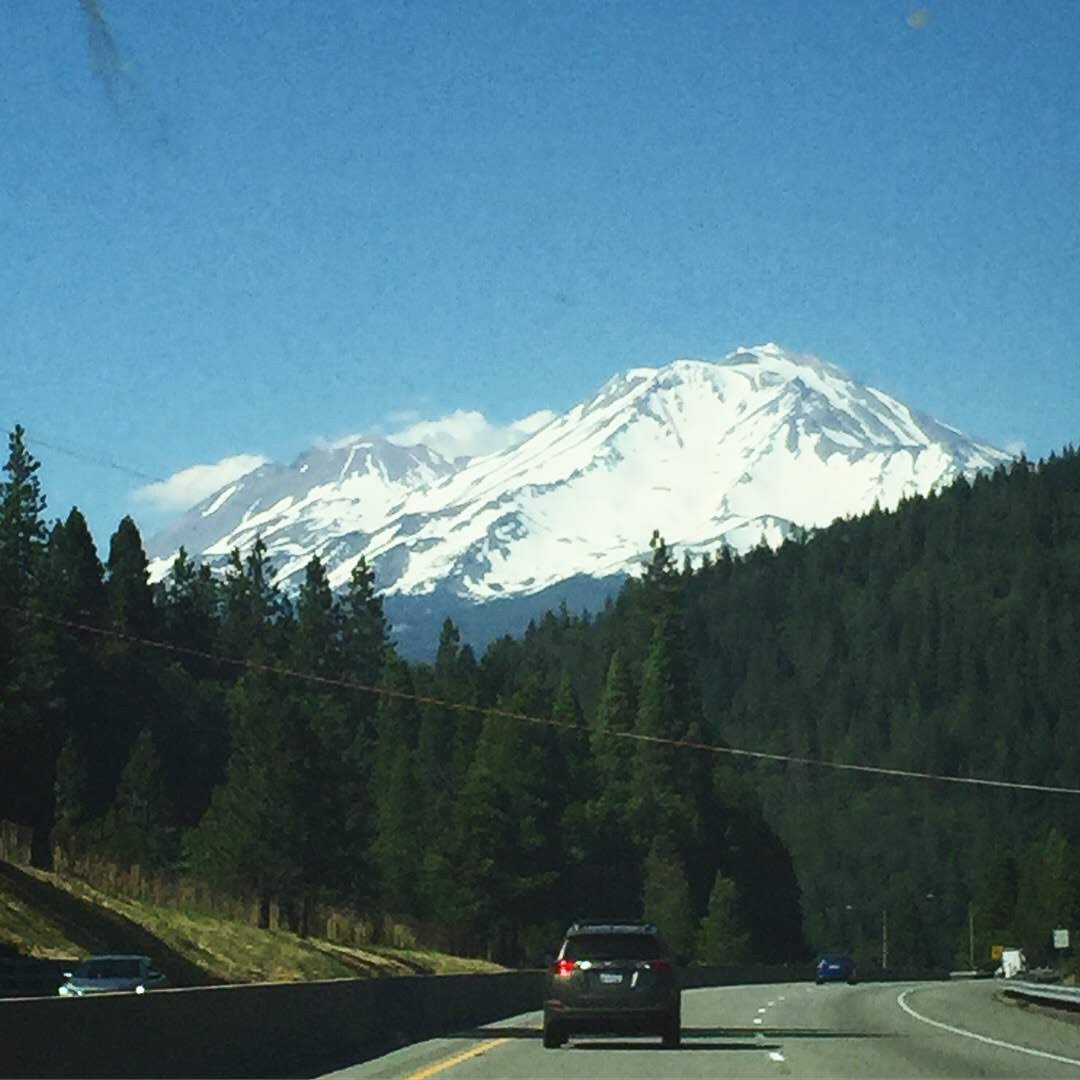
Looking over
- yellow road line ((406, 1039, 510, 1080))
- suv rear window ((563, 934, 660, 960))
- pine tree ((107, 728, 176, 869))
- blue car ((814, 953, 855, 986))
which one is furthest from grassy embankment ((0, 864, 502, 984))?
pine tree ((107, 728, 176, 869))

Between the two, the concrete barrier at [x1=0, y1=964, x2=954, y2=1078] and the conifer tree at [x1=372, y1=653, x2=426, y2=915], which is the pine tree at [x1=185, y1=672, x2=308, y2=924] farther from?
the concrete barrier at [x1=0, y1=964, x2=954, y2=1078]

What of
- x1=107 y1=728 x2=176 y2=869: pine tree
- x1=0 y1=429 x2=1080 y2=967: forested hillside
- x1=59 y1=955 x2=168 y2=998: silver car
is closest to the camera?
x1=59 y1=955 x2=168 y2=998: silver car

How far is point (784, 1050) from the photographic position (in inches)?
1179

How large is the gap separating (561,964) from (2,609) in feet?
157

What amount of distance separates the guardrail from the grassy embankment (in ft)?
62.6

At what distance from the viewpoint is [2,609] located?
253ft

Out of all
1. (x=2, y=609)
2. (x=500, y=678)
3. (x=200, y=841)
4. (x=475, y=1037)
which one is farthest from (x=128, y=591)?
(x=475, y=1037)

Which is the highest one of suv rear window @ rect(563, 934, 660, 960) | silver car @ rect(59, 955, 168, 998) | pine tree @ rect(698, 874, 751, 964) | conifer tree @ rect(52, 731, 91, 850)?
conifer tree @ rect(52, 731, 91, 850)

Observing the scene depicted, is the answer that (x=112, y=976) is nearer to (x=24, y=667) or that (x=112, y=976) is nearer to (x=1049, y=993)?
(x=1049, y=993)

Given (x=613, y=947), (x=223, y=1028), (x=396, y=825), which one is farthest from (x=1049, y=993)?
(x=396, y=825)

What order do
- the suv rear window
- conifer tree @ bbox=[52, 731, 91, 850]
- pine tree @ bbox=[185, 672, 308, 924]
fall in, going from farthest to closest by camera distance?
conifer tree @ bbox=[52, 731, 91, 850]
pine tree @ bbox=[185, 672, 308, 924]
the suv rear window

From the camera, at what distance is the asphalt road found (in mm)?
25328

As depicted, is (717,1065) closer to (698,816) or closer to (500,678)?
(698,816)

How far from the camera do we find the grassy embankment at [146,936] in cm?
5897
